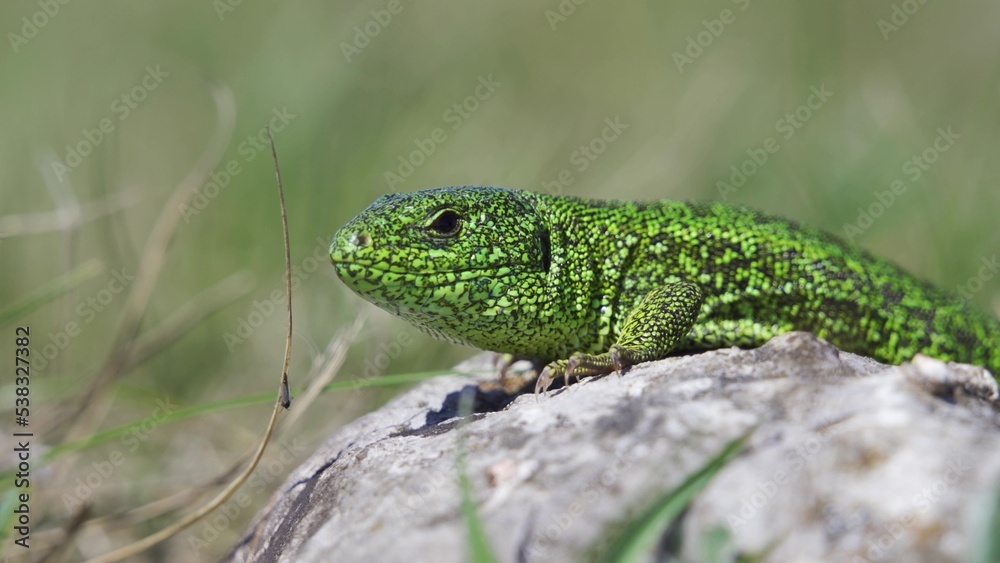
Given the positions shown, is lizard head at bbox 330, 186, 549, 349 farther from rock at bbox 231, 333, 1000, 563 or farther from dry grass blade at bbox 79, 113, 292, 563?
rock at bbox 231, 333, 1000, 563

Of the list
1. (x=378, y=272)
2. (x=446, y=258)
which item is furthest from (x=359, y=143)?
(x=378, y=272)

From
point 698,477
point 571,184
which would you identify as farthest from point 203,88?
point 698,477

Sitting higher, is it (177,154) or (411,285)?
(411,285)

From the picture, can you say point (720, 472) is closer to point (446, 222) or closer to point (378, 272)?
point (378, 272)

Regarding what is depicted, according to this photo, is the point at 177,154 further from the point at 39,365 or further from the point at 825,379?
the point at 825,379

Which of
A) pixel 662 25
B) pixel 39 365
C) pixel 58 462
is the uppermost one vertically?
pixel 662 25

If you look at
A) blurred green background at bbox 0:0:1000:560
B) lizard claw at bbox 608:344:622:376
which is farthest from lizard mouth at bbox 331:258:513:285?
blurred green background at bbox 0:0:1000:560
